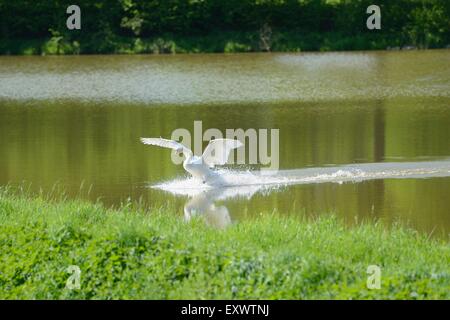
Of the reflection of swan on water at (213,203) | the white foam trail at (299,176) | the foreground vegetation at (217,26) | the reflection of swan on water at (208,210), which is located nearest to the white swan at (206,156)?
the white foam trail at (299,176)

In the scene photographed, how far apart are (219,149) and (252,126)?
29.0 ft

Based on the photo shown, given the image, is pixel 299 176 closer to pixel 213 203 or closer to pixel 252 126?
pixel 213 203

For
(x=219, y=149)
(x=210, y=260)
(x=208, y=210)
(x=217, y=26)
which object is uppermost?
(x=217, y=26)

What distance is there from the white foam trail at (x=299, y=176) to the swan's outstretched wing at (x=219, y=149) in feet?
1.82

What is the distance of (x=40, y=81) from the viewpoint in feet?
135

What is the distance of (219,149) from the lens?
17531mm

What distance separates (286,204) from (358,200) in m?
1.20

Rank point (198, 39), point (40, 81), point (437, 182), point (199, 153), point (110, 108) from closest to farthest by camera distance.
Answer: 1. point (437, 182)
2. point (199, 153)
3. point (110, 108)
4. point (40, 81)
5. point (198, 39)

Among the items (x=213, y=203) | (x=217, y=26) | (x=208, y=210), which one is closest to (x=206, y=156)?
(x=213, y=203)

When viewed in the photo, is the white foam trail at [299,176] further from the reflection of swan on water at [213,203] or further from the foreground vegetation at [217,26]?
the foreground vegetation at [217,26]

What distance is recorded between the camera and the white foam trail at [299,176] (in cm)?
1778

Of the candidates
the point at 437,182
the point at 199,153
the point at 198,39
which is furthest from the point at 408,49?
the point at 437,182
